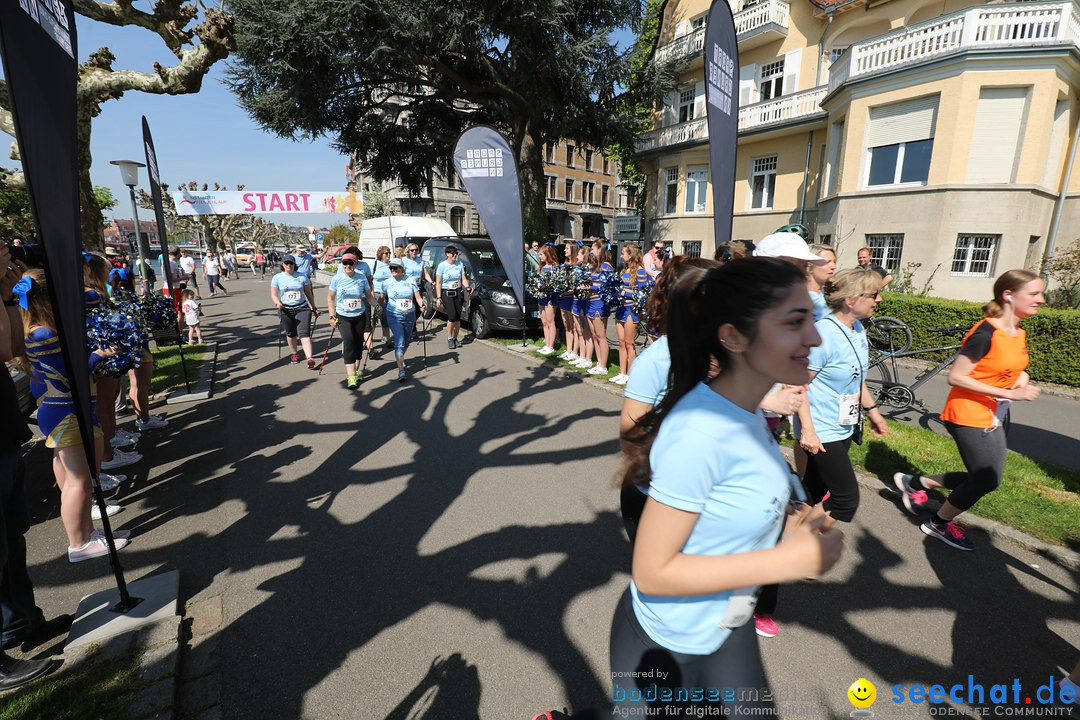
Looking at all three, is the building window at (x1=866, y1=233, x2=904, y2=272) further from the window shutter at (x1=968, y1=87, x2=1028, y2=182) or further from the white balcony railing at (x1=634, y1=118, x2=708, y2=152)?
the white balcony railing at (x1=634, y1=118, x2=708, y2=152)

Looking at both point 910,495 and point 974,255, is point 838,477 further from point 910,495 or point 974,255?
point 974,255

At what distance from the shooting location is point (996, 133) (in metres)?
13.7

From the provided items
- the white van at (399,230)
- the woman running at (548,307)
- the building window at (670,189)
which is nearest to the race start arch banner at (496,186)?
the woman running at (548,307)

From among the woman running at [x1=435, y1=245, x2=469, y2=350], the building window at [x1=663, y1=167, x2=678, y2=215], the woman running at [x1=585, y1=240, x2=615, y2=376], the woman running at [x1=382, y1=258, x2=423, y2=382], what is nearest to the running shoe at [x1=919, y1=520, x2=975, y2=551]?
the woman running at [x1=585, y1=240, x2=615, y2=376]

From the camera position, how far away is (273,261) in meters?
48.5

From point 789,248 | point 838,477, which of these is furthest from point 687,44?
point 838,477

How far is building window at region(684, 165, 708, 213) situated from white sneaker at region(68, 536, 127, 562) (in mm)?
24614

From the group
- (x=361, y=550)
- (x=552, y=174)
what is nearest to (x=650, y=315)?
(x=361, y=550)

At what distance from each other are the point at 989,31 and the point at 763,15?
939 cm

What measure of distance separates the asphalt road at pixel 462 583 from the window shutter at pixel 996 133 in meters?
15.3

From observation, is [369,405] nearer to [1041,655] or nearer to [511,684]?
[511,684]

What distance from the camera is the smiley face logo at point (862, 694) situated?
7.50 ft

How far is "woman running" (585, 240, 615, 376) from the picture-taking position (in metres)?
7.60

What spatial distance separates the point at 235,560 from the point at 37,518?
1995 mm
